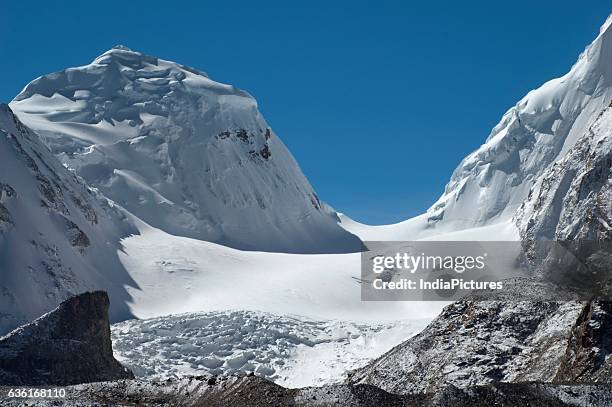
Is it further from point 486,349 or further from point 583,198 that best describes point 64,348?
point 583,198

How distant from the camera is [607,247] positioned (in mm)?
32375

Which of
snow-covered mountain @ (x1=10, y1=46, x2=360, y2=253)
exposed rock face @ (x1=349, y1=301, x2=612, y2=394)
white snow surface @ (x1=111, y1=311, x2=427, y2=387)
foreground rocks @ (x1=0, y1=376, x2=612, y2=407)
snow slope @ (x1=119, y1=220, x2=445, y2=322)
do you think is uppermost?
snow-covered mountain @ (x1=10, y1=46, x2=360, y2=253)

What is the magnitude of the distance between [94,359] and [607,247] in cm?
2185

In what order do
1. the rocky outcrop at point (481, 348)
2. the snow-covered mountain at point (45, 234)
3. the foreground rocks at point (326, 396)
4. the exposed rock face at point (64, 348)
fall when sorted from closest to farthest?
the foreground rocks at point (326, 396), the rocky outcrop at point (481, 348), the exposed rock face at point (64, 348), the snow-covered mountain at point (45, 234)

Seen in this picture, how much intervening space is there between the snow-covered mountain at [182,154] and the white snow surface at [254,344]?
47.3 meters

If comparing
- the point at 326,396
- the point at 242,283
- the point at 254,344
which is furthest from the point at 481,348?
the point at 242,283

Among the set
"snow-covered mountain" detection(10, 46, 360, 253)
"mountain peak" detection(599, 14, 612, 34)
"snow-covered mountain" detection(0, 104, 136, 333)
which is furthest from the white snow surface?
"mountain peak" detection(599, 14, 612, 34)

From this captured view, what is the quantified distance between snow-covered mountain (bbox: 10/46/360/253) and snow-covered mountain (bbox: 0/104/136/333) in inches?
709

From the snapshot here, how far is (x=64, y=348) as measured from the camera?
1510 inches

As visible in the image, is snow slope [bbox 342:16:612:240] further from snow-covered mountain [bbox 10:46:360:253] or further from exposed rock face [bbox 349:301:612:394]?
exposed rock face [bbox 349:301:612:394]

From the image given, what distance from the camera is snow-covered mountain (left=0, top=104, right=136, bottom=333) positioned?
243 feet

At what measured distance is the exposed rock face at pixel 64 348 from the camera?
36000 mm

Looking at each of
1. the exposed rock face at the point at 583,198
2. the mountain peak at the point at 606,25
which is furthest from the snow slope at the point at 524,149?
the exposed rock face at the point at 583,198

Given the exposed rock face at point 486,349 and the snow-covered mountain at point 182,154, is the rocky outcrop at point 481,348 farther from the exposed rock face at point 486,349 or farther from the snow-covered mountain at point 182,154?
the snow-covered mountain at point 182,154
